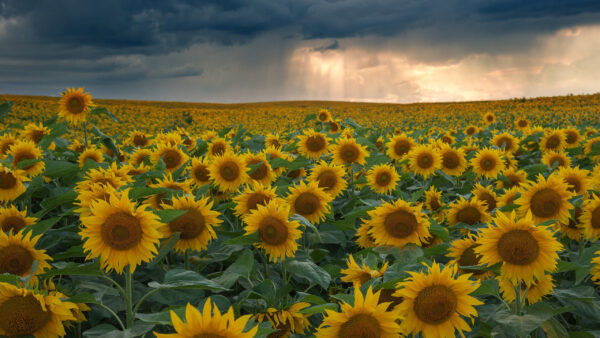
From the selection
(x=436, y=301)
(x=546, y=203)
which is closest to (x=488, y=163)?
(x=546, y=203)

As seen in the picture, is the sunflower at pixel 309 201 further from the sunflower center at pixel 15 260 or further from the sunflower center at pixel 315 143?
the sunflower center at pixel 315 143

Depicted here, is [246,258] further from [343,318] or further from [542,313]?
[542,313]

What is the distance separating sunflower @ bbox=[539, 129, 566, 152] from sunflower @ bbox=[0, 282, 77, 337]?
782 centimetres

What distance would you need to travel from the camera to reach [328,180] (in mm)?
4266

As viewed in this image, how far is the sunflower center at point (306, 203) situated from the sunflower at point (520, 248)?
1.39 meters

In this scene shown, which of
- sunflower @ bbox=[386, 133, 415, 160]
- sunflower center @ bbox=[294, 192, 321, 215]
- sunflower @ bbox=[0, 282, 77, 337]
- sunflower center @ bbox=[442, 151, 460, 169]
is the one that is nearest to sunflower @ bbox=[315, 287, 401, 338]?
sunflower @ bbox=[0, 282, 77, 337]

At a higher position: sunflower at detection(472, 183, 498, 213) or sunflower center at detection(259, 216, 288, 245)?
sunflower at detection(472, 183, 498, 213)

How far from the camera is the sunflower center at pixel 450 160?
564 cm

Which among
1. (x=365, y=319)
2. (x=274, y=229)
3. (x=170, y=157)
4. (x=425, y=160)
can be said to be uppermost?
(x=425, y=160)

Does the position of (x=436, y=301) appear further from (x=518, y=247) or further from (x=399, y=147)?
(x=399, y=147)

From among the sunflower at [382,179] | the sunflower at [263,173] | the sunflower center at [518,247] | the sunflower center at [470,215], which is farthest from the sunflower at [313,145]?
the sunflower center at [518,247]

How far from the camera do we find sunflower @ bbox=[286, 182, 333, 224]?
3355mm

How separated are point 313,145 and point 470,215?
2.41 meters

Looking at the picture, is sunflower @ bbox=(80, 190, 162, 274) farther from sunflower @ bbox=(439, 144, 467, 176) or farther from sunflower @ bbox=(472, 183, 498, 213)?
sunflower @ bbox=(439, 144, 467, 176)
